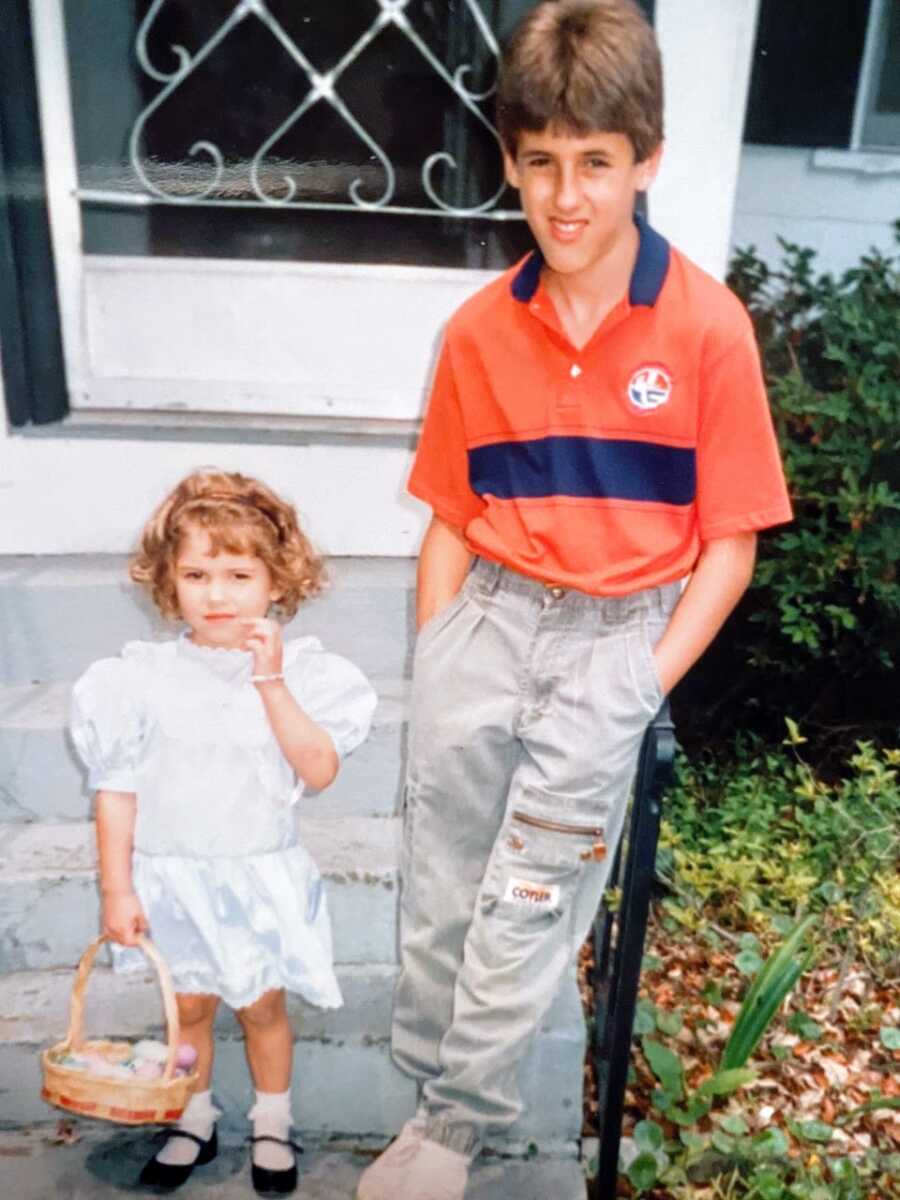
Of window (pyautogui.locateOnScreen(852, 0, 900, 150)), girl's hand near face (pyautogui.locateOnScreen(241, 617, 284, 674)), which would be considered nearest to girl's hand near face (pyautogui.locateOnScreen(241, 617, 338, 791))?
girl's hand near face (pyautogui.locateOnScreen(241, 617, 284, 674))

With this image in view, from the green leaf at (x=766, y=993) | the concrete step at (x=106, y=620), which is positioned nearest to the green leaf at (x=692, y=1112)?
the green leaf at (x=766, y=993)

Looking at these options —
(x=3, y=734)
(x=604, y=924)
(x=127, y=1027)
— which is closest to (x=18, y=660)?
(x=3, y=734)

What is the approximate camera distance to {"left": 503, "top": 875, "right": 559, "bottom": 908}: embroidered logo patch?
159 cm

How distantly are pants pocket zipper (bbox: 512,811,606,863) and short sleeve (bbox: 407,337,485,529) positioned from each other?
1.61 ft

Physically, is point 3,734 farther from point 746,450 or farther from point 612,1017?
point 746,450

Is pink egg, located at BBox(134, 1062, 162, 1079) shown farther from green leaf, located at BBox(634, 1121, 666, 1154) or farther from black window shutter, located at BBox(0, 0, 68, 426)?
black window shutter, located at BBox(0, 0, 68, 426)

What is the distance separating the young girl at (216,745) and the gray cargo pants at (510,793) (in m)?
0.20

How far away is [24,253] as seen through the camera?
2598 mm

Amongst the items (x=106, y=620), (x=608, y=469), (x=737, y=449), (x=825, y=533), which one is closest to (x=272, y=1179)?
(x=106, y=620)

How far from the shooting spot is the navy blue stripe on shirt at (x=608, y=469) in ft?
5.15

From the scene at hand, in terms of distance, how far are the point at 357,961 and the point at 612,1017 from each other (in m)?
0.57

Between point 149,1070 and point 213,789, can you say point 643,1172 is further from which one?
point 213,789

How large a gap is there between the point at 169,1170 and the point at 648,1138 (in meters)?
0.90

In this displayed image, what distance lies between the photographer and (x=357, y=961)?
227cm
